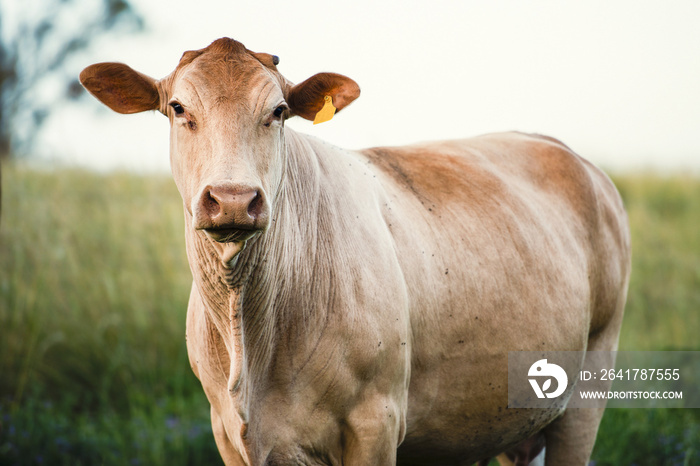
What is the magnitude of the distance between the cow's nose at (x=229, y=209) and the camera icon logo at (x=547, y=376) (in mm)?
1996

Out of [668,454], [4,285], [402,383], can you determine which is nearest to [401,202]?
[402,383]

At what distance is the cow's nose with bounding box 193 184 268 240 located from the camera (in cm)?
200

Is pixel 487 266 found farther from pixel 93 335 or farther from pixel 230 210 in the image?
pixel 93 335

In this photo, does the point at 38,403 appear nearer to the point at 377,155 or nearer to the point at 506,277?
the point at 377,155

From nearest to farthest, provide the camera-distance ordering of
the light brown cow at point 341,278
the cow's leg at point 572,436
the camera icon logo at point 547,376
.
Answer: the light brown cow at point 341,278 < the camera icon logo at point 547,376 < the cow's leg at point 572,436

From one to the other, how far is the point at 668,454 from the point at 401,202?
306 centimetres

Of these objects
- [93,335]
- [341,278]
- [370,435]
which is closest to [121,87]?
[341,278]

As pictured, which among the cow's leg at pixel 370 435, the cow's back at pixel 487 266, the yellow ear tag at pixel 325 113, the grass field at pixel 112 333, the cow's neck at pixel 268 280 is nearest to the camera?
the cow's neck at pixel 268 280

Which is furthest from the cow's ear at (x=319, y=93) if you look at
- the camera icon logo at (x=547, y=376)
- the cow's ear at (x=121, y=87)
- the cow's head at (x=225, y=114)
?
the camera icon logo at (x=547, y=376)

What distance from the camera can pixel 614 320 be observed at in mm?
4180

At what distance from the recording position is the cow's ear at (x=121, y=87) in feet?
8.54

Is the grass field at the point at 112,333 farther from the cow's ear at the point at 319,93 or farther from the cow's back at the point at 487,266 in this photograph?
the cow's ear at the point at 319,93

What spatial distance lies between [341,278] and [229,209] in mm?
802

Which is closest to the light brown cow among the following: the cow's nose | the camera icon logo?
the cow's nose
